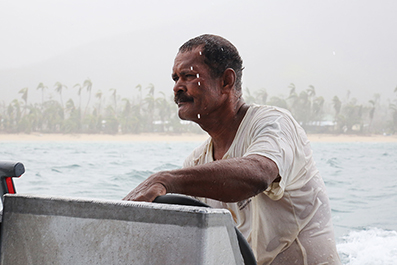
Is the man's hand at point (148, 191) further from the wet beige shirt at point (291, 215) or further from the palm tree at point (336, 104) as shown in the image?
the palm tree at point (336, 104)

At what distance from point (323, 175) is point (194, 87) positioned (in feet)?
54.7

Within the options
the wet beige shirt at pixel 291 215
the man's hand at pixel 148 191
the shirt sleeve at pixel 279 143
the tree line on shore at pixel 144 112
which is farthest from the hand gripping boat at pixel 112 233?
the tree line on shore at pixel 144 112

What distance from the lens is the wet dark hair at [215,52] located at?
3.99 feet

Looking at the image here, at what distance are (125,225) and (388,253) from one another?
22.6 feet

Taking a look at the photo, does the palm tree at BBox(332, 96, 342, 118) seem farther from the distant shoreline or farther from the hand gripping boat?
the hand gripping boat

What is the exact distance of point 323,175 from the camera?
16984mm

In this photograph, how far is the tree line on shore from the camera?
21766 millimetres

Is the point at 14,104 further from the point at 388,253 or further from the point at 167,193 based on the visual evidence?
the point at 167,193

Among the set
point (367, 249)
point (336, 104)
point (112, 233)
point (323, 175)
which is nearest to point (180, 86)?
point (112, 233)

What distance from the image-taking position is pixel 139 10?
29.9 m

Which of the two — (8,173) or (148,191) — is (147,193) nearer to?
(148,191)

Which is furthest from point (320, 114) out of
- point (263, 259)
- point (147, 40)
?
point (263, 259)

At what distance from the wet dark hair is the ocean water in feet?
18.6

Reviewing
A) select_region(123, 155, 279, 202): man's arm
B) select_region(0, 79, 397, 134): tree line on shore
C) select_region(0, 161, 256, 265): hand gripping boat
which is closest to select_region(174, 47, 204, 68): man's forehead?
select_region(123, 155, 279, 202): man's arm
